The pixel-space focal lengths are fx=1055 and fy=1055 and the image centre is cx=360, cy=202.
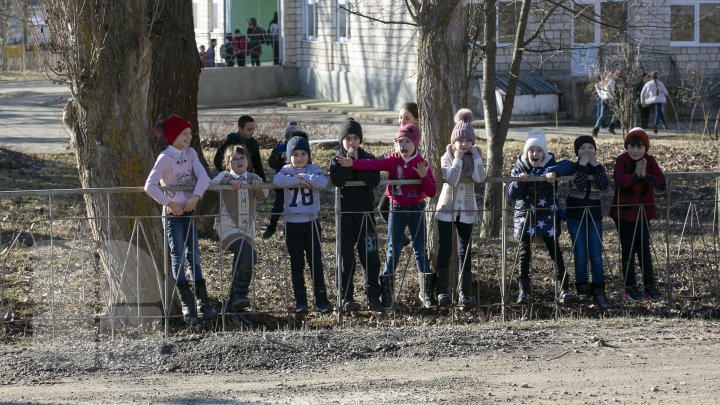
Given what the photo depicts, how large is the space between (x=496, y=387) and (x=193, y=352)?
2207mm

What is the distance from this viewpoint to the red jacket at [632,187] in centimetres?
940

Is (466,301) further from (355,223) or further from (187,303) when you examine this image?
(187,303)

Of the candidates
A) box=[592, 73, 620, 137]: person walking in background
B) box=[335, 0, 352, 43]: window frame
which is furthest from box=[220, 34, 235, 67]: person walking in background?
box=[592, 73, 620, 137]: person walking in background

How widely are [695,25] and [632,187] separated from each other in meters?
21.4

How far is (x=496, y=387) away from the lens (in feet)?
22.4

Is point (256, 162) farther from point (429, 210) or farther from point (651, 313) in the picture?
point (651, 313)

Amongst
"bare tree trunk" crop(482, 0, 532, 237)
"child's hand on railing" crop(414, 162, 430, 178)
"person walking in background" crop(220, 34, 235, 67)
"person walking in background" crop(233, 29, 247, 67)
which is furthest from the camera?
"person walking in background" crop(220, 34, 235, 67)

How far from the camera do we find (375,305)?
9.16m

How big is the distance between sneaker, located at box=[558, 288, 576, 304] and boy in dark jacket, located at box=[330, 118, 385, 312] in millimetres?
1749

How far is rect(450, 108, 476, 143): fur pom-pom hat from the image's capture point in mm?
9141

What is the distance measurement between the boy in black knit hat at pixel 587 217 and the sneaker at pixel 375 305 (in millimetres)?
1878

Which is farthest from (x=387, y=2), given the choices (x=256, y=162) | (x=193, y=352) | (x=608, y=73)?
(x=193, y=352)

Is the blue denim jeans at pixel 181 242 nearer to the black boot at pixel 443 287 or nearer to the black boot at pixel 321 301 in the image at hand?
the black boot at pixel 321 301

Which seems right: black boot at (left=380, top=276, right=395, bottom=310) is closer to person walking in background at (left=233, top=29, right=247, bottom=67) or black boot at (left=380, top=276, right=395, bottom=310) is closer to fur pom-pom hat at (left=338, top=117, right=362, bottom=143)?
fur pom-pom hat at (left=338, top=117, right=362, bottom=143)
